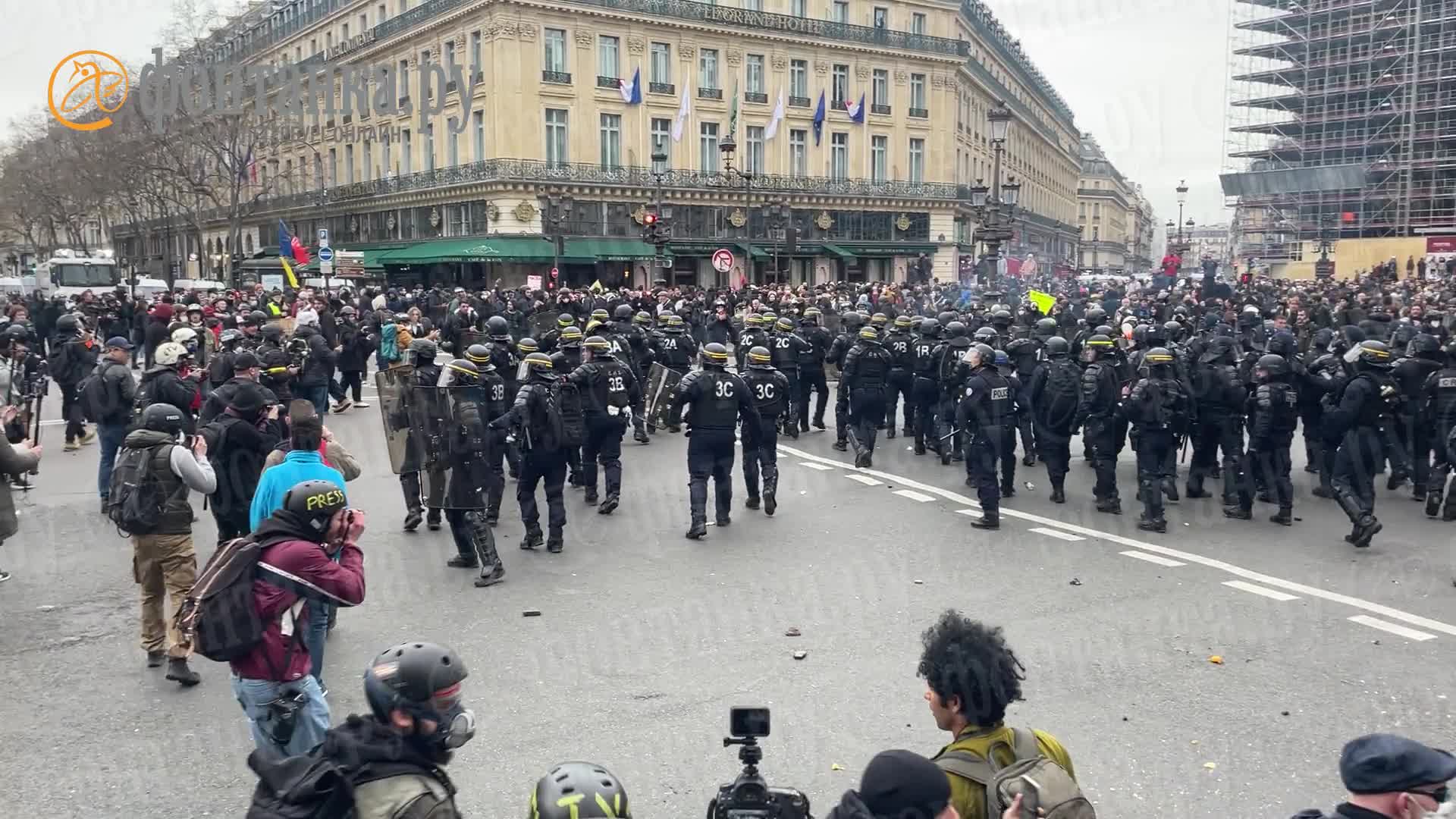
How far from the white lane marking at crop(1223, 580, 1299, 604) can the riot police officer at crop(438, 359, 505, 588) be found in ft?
18.1

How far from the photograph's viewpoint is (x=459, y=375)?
29.7 feet

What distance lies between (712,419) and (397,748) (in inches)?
296

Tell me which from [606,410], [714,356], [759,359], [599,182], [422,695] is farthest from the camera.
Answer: [599,182]

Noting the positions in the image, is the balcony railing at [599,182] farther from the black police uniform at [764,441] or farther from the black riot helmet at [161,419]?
the black riot helmet at [161,419]

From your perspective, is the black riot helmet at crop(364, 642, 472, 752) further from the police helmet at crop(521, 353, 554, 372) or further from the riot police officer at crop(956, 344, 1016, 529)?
the riot police officer at crop(956, 344, 1016, 529)

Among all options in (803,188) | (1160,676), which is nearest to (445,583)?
(1160,676)

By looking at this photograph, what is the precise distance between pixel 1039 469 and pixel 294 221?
53.1 meters

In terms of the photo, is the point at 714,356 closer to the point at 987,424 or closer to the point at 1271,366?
the point at 987,424

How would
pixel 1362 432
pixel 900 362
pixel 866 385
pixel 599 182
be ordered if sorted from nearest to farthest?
pixel 1362 432, pixel 866 385, pixel 900 362, pixel 599 182

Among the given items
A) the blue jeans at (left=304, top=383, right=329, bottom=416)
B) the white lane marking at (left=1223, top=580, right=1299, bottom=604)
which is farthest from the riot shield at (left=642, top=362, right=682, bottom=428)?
the white lane marking at (left=1223, top=580, right=1299, bottom=604)

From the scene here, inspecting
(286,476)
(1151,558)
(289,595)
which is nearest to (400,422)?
(286,476)

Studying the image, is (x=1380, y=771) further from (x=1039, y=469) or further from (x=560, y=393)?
(x=1039, y=469)

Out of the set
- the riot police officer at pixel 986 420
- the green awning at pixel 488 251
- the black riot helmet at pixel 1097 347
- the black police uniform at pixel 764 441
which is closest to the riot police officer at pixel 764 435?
the black police uniform at pixel 764 441

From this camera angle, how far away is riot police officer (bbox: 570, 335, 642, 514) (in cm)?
1064
